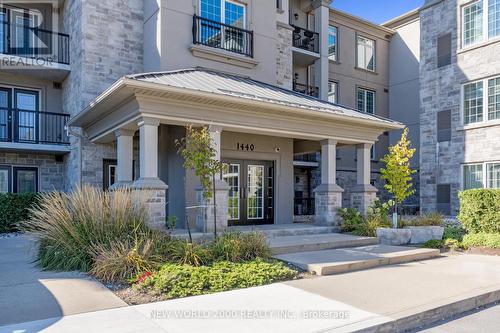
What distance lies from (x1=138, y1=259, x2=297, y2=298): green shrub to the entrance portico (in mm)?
2731

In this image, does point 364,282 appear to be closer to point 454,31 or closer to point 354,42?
point 454,31

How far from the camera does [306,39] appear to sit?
736 inches

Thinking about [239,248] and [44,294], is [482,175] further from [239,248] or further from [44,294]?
[44,294]

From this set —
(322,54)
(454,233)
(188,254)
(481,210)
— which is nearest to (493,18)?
(322,54)

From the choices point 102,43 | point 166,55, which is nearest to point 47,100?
point 102,43

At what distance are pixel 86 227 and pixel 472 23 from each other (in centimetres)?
1674

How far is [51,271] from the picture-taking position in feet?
22.9

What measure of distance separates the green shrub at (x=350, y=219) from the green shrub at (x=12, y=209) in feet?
31.5

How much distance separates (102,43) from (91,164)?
→ 3.83 metres

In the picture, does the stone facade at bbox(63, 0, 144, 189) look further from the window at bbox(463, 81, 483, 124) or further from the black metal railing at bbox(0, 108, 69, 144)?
the window at bbox(463, 81, 483, 124)

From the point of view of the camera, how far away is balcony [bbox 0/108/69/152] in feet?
43.1

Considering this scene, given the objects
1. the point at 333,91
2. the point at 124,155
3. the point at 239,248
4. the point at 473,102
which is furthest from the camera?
the point at 333,91

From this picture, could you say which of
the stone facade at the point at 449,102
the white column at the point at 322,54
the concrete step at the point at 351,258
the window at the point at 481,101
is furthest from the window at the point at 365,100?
the concrete step at the point at 351,258

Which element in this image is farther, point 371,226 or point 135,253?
point 371,226
